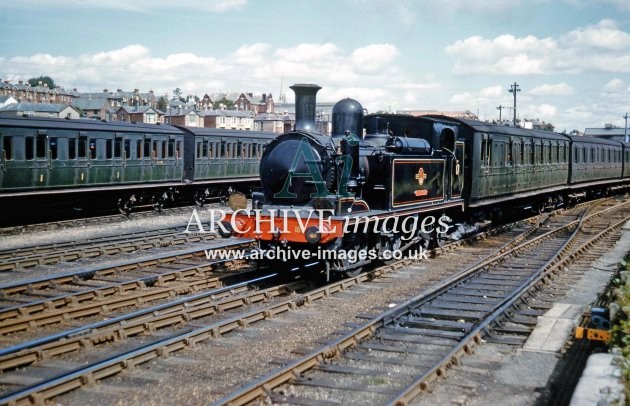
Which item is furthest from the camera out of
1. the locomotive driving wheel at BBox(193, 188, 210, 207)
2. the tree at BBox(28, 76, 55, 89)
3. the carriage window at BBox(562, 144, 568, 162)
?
the tree at BBox(28, 76, 55, 89)

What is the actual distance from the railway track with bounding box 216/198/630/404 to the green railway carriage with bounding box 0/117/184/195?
13.1m

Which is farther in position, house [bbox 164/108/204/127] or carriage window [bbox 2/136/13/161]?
house [bbox 164/108/204/127]

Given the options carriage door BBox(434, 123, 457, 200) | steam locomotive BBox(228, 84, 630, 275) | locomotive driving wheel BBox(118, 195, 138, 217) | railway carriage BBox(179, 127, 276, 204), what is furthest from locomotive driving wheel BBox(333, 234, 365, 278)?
railway carriage BBox(179, 127, 276, 204)

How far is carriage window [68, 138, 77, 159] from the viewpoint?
19.6 metres

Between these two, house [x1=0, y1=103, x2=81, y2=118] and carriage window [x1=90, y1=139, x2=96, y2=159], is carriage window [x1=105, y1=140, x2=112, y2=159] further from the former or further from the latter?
house [x1=0, y1=103, x2=81, y2=118]

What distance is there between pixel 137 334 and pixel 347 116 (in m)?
5.68

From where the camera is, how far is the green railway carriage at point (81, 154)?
703 inches

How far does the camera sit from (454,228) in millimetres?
16547

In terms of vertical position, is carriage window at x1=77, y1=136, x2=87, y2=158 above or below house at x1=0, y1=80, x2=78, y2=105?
below

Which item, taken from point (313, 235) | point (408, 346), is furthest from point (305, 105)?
point (408, 346)

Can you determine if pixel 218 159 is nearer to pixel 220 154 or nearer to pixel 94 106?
pixel 220 154

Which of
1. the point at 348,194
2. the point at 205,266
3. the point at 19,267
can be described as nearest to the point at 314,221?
the point at 348,194

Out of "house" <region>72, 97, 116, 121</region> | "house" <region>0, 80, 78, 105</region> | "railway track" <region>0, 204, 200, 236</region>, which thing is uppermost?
"house" <region>0, 80, 78, 105</region>

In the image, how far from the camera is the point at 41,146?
61.2 feet
